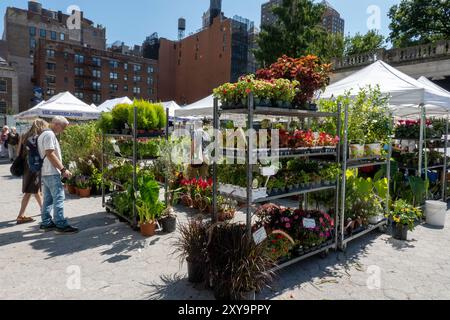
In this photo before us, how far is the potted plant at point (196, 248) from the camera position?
3248 millimetres

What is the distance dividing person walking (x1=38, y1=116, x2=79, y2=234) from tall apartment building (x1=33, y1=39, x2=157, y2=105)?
165 feet

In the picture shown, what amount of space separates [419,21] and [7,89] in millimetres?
48223

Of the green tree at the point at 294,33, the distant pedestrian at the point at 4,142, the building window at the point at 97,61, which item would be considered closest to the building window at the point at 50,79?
the building window at the point at 97,61

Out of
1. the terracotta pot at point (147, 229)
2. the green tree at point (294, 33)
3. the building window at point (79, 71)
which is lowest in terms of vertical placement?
the terracotta pot at point (147, 229)

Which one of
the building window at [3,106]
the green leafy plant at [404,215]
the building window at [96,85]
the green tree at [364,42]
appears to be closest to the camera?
the green leafy plant at [404,215]

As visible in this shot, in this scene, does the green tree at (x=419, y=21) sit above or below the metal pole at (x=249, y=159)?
above

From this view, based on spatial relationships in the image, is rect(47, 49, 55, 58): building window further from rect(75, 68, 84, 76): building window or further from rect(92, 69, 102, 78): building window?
rect(92, 69, 102, 78): building window

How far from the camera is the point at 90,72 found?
5316cm

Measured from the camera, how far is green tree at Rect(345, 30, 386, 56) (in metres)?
28.4

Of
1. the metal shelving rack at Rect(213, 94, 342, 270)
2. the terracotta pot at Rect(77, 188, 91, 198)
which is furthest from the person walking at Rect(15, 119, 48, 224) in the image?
the metal shelving rack at Rect(213, 94, 342, 270)

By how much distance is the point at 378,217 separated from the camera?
206 inches

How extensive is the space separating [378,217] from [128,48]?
71147 mm

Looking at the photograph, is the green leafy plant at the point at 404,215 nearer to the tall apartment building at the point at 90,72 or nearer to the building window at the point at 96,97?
the tall apartment building at the point at 90,72

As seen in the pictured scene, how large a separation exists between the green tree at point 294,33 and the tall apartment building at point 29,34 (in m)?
43.6
